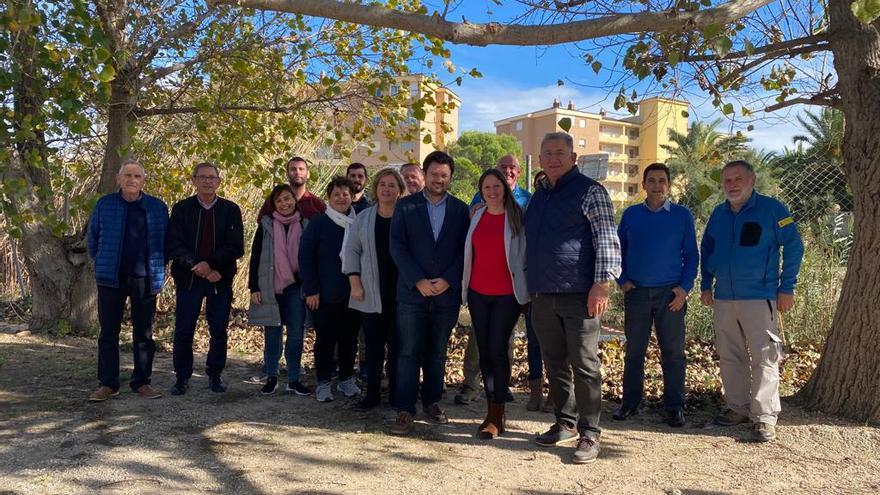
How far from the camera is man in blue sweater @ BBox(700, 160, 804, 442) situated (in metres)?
4.67

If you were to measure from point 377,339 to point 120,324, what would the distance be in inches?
85.7

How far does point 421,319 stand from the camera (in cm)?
488

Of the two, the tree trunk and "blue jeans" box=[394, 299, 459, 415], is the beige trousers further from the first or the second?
"blue jeans" box=[394, 299, 459, 415]

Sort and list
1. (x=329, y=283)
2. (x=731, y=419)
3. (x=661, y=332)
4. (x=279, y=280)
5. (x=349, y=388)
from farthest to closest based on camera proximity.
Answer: (x=279, y=280) < (x=349, y=388) < (x=329, y=283) < (x=661, y=332) < (x=731, y=419)

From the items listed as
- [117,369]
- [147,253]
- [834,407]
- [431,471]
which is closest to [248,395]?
[117,369]

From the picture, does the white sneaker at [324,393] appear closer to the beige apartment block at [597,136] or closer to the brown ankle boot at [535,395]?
the brown ankle boot at [535,395]

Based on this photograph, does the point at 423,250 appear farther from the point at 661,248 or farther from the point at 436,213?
the point at 661,248

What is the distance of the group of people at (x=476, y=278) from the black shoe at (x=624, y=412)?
15mm

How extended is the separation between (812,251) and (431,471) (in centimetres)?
649

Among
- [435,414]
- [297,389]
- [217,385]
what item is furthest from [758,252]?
[217,385]

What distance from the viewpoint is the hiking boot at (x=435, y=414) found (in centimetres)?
503

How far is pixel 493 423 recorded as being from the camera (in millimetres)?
4746

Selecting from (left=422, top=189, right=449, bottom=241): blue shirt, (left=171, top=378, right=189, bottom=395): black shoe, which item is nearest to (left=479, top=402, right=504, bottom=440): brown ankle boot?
(left=422, top=189, right=449, bottom=241): blue shirt

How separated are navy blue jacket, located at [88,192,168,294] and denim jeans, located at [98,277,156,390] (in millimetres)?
92
